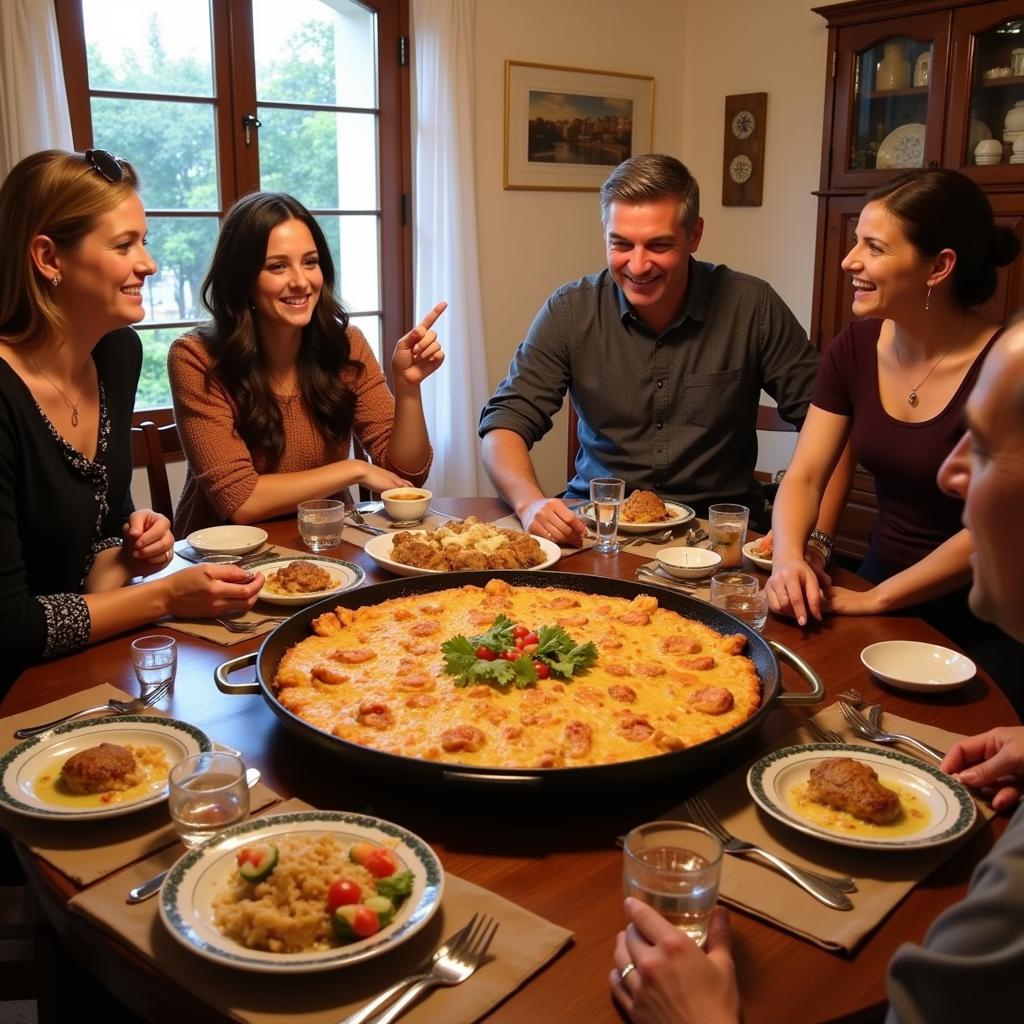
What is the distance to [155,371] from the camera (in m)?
4.29

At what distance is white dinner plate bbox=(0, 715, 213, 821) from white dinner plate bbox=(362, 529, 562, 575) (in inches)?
26.0

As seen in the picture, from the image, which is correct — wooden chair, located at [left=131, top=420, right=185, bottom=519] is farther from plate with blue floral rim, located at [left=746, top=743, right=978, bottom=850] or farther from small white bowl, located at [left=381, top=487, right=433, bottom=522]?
plate with blue floral rim, located at [left=746, top=743, right=978, bottom=850]

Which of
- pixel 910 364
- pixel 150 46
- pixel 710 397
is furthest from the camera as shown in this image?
pixel 150 46

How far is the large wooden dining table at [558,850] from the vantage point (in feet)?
3.24

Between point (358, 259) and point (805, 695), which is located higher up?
point (358, 259)

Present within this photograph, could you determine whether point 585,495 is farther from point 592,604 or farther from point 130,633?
point 130,633

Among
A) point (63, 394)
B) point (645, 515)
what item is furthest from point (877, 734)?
point (63, 394)

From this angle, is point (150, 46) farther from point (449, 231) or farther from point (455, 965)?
point (455, 965)

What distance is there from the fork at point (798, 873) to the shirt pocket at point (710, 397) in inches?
75.1

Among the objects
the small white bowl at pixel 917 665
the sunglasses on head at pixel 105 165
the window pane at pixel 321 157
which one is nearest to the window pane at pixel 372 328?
the window pane at pixel 321 157

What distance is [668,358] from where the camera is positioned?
3.04 meters

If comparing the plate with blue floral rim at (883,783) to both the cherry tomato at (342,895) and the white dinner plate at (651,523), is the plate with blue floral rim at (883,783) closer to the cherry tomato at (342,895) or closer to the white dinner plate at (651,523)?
the cherry tomato at (342,895)

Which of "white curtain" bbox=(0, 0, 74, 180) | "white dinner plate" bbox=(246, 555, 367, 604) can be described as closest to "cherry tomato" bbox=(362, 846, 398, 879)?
"white dinner plate" bbox=(246, 555, 367, 604)

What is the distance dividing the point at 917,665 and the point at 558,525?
2.69 feet
